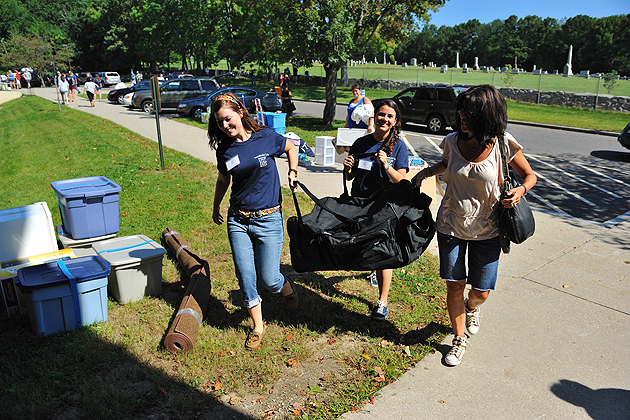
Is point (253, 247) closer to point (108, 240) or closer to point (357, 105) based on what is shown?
point (108, 240)

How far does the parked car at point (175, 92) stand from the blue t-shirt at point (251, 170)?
68.2ft

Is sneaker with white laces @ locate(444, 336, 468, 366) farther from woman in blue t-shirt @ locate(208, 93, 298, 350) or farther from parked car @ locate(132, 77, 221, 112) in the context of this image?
parked car @ locate(132, 77, 221, 112)

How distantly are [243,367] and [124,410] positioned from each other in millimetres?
879

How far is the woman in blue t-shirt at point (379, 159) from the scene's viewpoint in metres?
3.83

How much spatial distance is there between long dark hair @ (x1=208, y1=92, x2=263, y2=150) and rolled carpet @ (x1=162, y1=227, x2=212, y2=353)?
1441 millimetres

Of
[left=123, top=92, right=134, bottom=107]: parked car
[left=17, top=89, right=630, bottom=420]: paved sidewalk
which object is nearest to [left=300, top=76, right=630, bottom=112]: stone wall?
[left=17, top=89, right=630, bottom=420]: paved sidewalk

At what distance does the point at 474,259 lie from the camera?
3.34m

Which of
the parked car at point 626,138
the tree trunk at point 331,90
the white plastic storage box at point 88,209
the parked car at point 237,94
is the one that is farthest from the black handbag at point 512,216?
the parked car at point 237,94

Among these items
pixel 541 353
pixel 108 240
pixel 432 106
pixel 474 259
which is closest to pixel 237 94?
pixel 432 106

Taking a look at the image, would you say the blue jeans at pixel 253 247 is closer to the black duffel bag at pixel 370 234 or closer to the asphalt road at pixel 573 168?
the black duffel bag at pixel 370 234

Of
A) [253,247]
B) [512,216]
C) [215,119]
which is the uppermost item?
[215,119]

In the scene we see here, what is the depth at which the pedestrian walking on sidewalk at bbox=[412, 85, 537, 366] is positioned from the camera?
2975mm

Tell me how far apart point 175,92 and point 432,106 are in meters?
13.1

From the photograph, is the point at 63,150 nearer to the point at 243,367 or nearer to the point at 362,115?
the point at 362,115
